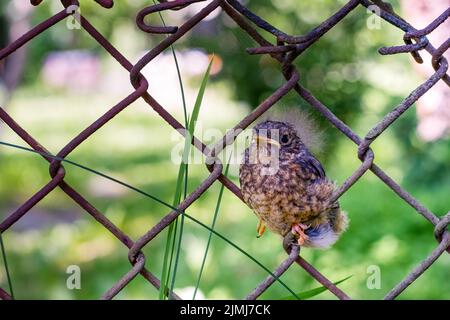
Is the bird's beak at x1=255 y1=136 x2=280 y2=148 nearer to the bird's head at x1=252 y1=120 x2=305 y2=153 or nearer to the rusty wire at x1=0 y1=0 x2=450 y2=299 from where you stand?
the bird's head at x1=252 y1=120 x2=305 y2=153

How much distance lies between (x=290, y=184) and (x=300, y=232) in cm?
10

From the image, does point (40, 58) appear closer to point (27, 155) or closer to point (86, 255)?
point (27, 155)

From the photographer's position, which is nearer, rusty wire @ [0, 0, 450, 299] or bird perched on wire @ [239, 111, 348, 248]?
rusty wire @ [0, 0, 450, 299]

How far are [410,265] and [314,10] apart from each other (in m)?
1.47

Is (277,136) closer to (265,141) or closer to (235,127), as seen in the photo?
(265,141)

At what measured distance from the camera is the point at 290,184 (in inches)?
58.2

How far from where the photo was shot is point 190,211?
5516 millimetres

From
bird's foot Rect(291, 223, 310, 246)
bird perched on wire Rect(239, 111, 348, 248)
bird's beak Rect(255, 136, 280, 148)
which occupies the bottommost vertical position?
bird's foot Rect(291, 223, 310, 246)

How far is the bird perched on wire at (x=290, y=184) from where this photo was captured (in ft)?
4.79

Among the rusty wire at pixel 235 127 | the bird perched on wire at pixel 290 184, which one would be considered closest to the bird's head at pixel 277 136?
the bird perched on wire at pixel 290 184

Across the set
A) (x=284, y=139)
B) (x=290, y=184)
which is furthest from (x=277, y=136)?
(x=290, y=184)

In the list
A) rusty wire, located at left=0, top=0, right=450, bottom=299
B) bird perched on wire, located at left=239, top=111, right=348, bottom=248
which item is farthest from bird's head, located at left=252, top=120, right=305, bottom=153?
rusty wire, located at left=0, top=0, right=450, bottom=299

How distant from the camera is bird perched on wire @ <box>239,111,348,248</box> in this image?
146 cm

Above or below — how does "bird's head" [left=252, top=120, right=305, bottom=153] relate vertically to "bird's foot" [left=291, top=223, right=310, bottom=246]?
above
